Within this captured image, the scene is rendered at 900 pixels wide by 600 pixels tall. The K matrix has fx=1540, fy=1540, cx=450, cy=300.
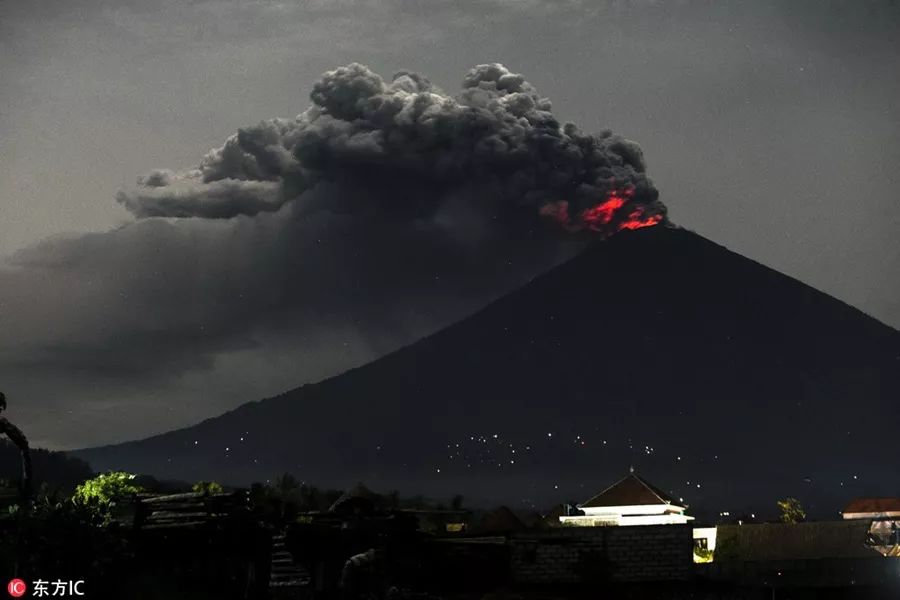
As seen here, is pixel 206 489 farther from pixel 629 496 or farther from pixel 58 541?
pixel 629 496

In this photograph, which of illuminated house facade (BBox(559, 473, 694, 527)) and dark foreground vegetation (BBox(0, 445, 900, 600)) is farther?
illuminated house facade (BBox(559, 473, 694, 527))

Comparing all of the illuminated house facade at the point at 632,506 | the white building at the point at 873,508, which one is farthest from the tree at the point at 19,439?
the white building at the point at 873,508

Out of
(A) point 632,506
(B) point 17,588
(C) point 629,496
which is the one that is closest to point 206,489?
(B) point 17,588

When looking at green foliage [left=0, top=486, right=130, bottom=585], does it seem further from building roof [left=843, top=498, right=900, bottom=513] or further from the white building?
building roof [left=843, top=498, right=900, bottom=513]

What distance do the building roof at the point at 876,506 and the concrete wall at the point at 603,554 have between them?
275ft

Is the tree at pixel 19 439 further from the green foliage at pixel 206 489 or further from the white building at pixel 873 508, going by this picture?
the white building at pixel 873 508

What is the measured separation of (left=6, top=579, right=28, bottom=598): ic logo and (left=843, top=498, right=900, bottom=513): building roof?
311 ft

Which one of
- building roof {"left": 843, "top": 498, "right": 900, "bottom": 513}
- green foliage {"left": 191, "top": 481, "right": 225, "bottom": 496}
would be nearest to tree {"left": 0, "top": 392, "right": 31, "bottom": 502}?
green foliage {"left": 191, "top": 481, "right": 225, "bottom": 496}

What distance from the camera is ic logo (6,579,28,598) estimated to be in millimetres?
27125

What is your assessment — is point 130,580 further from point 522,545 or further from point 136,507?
point 522,545

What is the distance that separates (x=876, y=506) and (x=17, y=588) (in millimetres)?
98924

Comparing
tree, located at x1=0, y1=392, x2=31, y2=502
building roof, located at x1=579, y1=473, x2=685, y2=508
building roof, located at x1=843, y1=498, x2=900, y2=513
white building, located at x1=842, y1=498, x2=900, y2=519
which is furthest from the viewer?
building roof, located at x1=843, y1=498, x2=900, y2=513

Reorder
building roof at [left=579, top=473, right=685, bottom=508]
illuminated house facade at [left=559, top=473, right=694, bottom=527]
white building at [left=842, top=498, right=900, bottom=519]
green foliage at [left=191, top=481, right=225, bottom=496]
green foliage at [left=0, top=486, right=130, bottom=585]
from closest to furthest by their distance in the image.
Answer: green foliage at [left=0, top=486, right=130, bottom=585]
green foliage at [left=191, top=481, right=225, bottom=496]
illuminated house facade at [left=559, top=473, right=694, bottom=527]
building roof at [left=579, top=473, right=685, bottom=508]
white building at [left=842, top=498, right=900, bottom=519]

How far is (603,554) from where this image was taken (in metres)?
34.3
